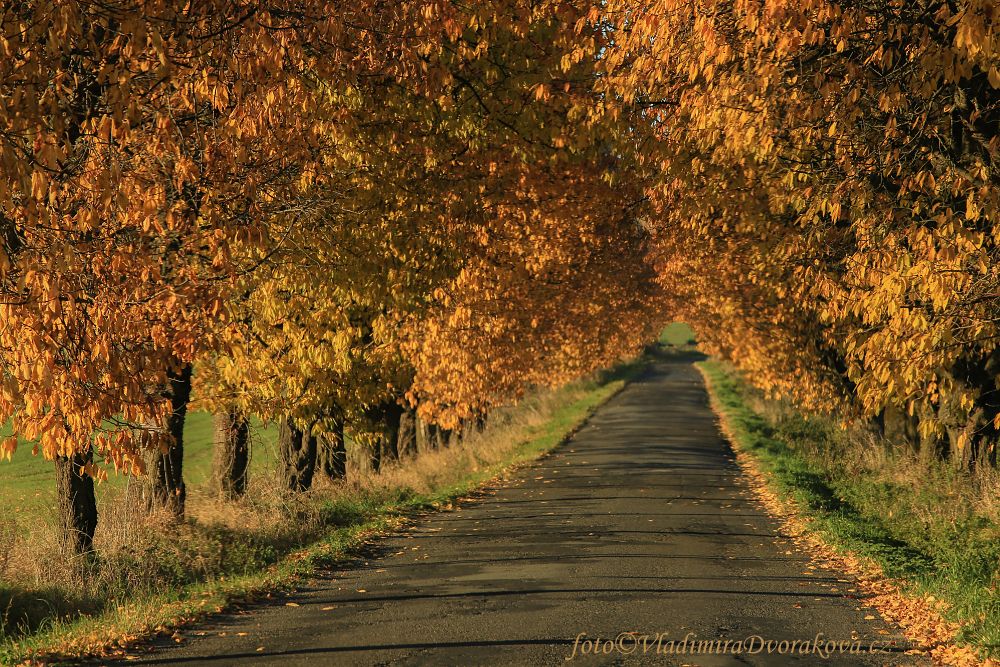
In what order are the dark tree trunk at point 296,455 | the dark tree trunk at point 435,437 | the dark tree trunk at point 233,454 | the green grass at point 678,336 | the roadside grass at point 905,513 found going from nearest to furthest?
1. the roadside grass at point 905,513
2. the dark tree trunk at point 233,454
3. the dark tree trunk at point 296,455
4. the dark tree trunk at point 435,437
5. the green grass at point 678,336

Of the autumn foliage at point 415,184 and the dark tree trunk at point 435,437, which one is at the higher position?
the autumn foliage at point 415,184

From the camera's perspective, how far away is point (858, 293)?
10.9 m

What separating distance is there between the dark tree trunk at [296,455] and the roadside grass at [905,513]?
29.5ft

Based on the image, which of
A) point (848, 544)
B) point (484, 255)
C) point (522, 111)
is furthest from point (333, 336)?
point (848, 544)

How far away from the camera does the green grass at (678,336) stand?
15200 centimetres

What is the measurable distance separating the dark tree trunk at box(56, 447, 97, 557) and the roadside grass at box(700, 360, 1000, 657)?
9321 mm

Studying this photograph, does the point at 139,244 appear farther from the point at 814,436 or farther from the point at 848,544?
the point at 814,436

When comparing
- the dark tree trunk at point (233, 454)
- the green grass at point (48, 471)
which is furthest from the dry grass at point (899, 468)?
the green grass at point (48, 471)

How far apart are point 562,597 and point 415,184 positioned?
7.09 m

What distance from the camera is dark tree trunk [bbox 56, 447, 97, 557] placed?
13.1m

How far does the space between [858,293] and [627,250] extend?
65.5 feet

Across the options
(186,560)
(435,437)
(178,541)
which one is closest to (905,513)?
(186,560)

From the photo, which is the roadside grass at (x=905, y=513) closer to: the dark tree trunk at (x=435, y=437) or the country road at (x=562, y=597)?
the country road at (x=562, y=597)

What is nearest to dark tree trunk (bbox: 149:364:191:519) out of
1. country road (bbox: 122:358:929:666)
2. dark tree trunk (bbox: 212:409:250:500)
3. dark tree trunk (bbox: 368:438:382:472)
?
dark tree trunk (bbox: 212:409:250:500)
